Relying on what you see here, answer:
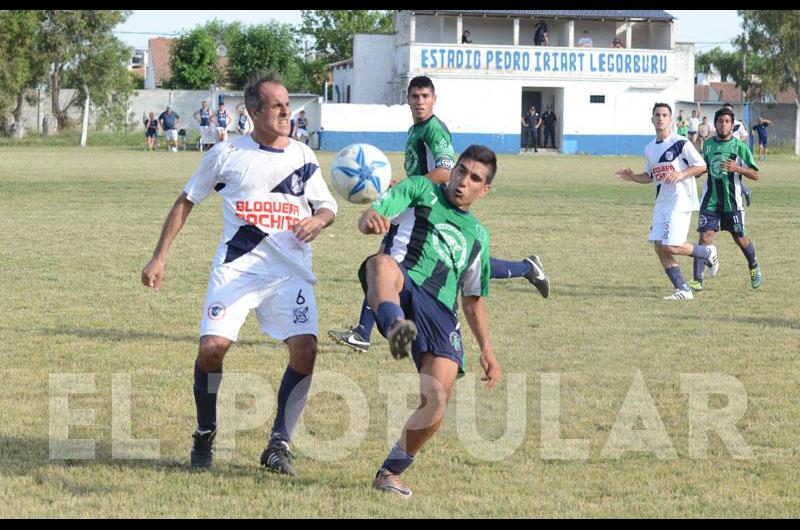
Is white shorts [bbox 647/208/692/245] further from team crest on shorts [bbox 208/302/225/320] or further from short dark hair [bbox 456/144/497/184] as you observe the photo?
team crest on shorts [bbox 208/302/225/320]

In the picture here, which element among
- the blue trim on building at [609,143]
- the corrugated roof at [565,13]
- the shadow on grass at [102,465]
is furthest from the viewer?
the corrugated roof at [565,13]

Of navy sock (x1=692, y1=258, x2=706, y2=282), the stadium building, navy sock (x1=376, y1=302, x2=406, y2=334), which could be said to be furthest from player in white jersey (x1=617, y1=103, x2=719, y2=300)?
the stadium building

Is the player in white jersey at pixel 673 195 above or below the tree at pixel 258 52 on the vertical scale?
below

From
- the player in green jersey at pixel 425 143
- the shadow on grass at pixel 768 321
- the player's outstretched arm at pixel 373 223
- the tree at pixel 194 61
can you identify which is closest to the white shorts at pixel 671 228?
the shadow on grass at pixel 768 321

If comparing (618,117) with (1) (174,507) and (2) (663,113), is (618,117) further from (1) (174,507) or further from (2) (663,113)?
(1) (174,507)

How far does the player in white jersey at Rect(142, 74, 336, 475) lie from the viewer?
18.5ft

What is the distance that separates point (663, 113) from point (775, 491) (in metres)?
6.31

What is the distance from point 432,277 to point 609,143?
51.8 meters

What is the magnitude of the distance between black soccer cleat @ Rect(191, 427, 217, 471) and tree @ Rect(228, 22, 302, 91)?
6519cm

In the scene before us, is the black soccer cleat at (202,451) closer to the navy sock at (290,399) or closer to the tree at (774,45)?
the navy sock at (290,399)

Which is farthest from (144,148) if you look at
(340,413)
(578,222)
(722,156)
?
(340,413)

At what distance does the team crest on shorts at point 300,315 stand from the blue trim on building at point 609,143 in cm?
5052

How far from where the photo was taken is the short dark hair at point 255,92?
566cm

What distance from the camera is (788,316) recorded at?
415 inches
